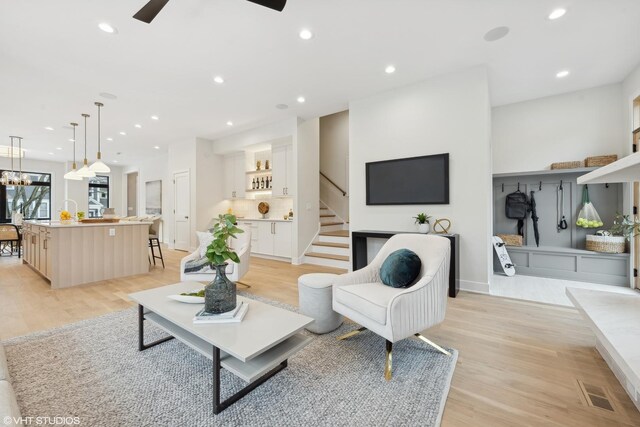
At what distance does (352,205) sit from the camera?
15.3ft

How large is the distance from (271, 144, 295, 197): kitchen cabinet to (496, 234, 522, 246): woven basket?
4.01 m

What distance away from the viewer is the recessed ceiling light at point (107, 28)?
2658mm

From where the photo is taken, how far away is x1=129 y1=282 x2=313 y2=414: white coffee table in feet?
4.65

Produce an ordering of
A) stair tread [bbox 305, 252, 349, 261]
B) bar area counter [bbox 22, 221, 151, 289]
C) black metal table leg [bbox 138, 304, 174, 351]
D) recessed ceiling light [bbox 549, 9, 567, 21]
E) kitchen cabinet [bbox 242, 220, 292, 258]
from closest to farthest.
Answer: black metal table leg [bbox 138, 304, 174, 351], recessed ceiling light [bbox 549, 9, 567, 21], bar area counter [bbox 22, 221, 151, 289], stair tread [bbox 305, 252, 349, 261], kitchen cabinet [bbox 242, 220, 292, 258]

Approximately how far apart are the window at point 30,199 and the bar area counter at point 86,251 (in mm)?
5983

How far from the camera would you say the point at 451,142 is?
12.2 feet

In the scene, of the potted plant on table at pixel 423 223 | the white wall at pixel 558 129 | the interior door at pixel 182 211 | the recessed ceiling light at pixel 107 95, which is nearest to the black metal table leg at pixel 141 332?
the potted plant on table at pixel 423 223

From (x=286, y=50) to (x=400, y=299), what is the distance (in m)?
2.97

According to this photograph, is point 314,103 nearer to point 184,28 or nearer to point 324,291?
point 184,28

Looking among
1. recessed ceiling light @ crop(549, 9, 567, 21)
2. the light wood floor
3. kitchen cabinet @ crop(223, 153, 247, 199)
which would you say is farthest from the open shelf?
recessed ceiling light @ crop(549, 9, 567, 21)

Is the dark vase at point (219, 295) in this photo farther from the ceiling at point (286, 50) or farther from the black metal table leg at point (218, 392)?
the ceiling at point (286, 50)

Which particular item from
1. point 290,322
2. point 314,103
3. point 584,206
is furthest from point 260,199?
point 584,206

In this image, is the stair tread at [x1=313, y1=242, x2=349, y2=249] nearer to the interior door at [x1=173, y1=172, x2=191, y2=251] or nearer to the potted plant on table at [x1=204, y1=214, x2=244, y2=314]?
the interior door at [x1=173, y1=172, x2=191, y2=251]

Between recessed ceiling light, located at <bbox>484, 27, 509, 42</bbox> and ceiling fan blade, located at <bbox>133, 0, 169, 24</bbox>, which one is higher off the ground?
recessed ceiling light, located at <bbox>484, 27, 509, 42</bbox>
